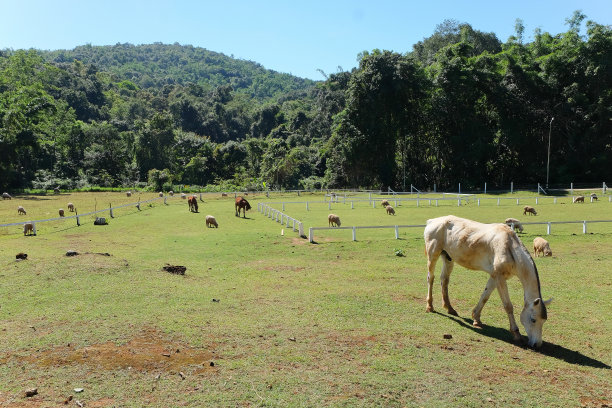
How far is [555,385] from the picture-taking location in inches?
262

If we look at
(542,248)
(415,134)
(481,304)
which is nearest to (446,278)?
(481,304)

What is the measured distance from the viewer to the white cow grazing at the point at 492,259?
8.00 metres

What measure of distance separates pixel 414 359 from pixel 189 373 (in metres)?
3.77

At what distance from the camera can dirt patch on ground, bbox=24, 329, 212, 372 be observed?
7242mm

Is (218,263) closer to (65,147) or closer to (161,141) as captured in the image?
(161,141)

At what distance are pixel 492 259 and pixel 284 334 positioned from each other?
4.44 meters

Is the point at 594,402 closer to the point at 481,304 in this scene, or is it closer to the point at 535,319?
the point at 535,319

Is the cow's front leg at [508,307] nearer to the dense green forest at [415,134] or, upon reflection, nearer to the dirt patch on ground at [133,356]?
the dirt patch on ground at [133,356]

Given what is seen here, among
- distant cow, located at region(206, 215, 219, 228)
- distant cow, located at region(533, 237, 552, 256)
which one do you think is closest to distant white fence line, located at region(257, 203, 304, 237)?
distant cow, located at region(206, 215, 219, 228)

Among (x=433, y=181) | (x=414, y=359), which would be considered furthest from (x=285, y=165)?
(x=414, y=359)

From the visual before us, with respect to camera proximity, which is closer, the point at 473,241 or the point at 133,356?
the point at 133,356

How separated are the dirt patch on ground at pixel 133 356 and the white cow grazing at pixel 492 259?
5.55 metres

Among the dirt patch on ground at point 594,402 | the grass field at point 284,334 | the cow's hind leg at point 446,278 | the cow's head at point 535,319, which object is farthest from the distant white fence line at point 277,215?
the dirt patch on ground at point 594,402

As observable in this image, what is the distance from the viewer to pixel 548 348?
808 centimetres
